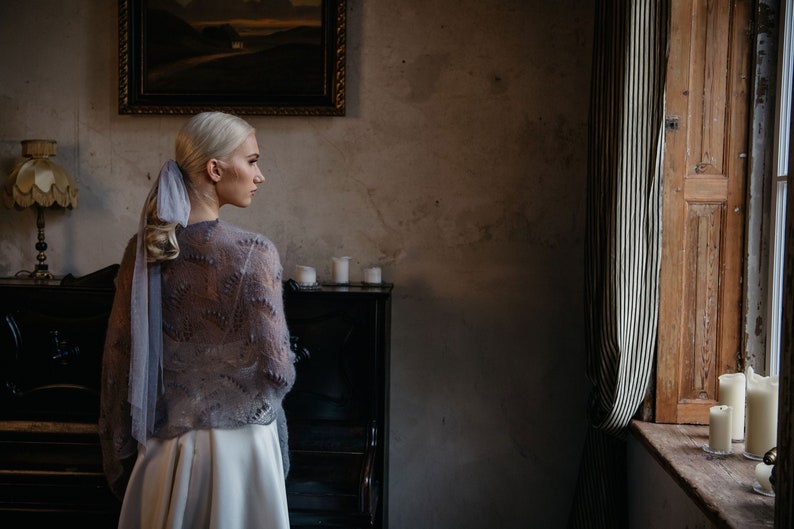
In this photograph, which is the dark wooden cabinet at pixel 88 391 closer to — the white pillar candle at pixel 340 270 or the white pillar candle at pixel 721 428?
the white pillar candle at pixel 340 270

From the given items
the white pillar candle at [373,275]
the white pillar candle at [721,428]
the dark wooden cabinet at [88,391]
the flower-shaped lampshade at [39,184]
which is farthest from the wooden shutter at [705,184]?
the flower-shaped lampshade at [39,184]

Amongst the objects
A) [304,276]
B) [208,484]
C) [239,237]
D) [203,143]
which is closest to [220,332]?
[239,237]

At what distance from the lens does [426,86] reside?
3457mm

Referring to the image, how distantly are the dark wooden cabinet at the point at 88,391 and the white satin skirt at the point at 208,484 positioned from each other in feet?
2.17

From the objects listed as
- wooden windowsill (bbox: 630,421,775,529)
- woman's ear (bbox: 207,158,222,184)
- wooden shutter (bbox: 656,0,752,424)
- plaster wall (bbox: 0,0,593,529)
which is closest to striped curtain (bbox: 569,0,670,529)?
wooden shutter (bbox: 656,0,752,424)

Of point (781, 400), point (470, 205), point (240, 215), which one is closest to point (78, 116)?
point (240, 215)

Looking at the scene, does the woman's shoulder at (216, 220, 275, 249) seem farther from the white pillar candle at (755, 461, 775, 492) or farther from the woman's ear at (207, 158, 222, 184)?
the white pillar candle at (755, 461, 775, 492)

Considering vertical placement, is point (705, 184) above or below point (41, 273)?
above

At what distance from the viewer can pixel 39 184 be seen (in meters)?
3.32

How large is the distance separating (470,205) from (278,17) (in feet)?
3.97

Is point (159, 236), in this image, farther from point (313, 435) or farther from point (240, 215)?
point (240, 215)

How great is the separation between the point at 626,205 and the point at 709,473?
90 centimetres

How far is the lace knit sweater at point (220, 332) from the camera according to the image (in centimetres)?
203

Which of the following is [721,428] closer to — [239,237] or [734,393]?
[734,393]
